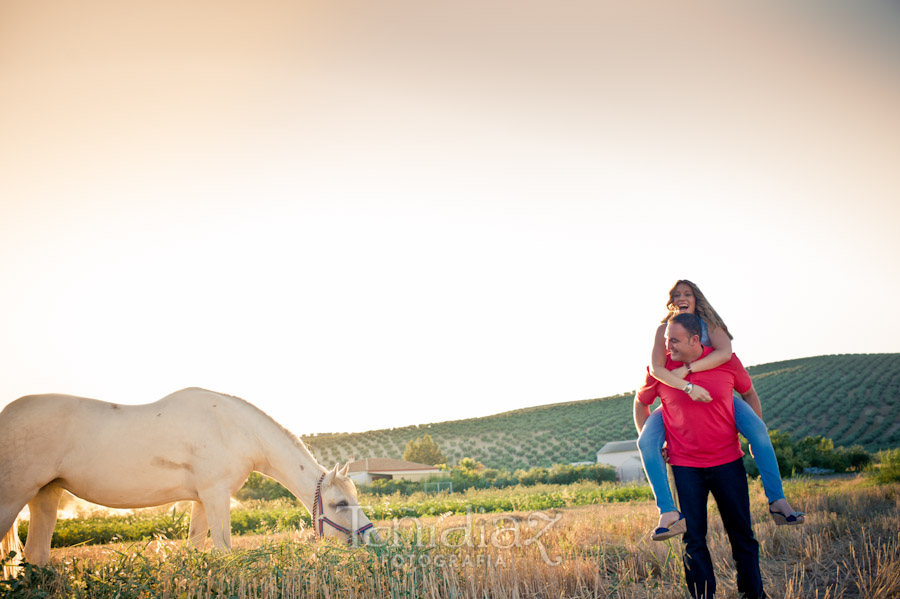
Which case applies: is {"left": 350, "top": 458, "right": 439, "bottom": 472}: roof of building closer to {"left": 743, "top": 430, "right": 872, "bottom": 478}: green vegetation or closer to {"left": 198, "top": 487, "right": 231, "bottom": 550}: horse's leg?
{"left": 743, "top": 430, "right": 872, "bottom": 478}: green vegetation

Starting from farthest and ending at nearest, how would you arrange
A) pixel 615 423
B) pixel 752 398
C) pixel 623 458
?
pixel 615 423, pixel 623 458, pixel 752 398

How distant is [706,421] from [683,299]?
1.02 metres

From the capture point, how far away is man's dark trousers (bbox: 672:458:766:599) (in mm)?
4090

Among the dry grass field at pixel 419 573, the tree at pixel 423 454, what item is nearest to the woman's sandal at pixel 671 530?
the dry grass field at pixel 419 573

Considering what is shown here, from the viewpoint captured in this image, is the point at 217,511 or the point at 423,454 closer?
the point at 217,511

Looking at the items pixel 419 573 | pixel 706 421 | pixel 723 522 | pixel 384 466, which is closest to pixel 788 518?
pixel 723 522

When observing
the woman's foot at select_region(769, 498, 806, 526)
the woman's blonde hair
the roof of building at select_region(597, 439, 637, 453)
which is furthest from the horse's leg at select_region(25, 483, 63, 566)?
the roof of building at select_region(597, 439, 637, 453)

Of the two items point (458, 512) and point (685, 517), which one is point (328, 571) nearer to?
point (685, 517)

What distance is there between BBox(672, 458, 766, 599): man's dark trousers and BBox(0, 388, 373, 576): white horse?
353cm

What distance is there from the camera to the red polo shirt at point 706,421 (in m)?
4.16

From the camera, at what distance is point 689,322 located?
425 centimetres

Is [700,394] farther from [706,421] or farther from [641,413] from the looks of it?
[641,413]

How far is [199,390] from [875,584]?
715 centimetres

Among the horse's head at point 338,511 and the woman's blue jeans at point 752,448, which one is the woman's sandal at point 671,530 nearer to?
the woman's blue jeans at point 752,448
